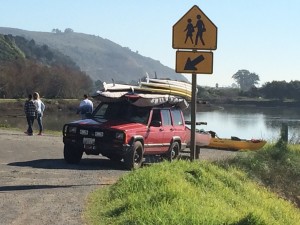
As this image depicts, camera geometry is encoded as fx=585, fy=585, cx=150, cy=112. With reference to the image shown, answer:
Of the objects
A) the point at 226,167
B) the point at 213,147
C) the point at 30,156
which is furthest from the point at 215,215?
the point at 213,147

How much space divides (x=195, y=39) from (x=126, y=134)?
3736mm

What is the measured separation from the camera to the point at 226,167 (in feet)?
45.1

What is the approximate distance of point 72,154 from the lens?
15.1 metres

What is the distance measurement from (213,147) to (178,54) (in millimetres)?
12138

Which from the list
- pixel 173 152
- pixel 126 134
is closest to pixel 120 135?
pixel 126 134

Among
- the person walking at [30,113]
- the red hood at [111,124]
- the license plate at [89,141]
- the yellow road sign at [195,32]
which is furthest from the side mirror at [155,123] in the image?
the person walking at [30,113]

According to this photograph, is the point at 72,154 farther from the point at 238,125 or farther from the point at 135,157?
the point at 238,125

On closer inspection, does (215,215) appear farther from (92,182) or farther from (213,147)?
(213,147)

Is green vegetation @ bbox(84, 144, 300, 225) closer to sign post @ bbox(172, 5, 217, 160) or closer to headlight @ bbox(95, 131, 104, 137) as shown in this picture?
sign post @ bbox(172, 5, 217, 160)

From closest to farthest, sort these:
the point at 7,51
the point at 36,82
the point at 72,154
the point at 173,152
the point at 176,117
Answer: the point at 72,154 → the point at 173,152 → the point at 176,117 → the point at 36,82 → the point at 7,51

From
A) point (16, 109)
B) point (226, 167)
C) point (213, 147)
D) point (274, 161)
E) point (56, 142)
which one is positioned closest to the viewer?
point (226, 167)

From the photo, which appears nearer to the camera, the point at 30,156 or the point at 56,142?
the point at 30,156

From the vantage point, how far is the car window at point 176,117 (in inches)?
659

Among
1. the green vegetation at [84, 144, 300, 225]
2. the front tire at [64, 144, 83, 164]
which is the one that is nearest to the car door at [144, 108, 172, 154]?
the front tire at [64, 144, 83, 164]
